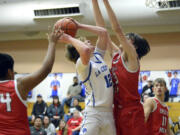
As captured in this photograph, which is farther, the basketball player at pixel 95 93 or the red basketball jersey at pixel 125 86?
the red basketball jersey at pixel 125 86

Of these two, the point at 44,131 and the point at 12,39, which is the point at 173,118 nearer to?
the point at 44,131

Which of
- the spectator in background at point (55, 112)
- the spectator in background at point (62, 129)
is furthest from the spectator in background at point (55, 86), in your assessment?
the spectator in background at point (62, 129)

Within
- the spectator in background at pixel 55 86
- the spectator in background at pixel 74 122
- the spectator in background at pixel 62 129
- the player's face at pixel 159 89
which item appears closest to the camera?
the player's face at pixel 159 89

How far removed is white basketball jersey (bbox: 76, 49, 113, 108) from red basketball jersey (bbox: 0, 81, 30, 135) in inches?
43.8

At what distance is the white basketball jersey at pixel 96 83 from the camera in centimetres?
368

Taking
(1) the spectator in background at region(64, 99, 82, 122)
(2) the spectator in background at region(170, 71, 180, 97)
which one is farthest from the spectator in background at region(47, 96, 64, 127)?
(2) the spectator in background at region(170, 71, 180, 97)

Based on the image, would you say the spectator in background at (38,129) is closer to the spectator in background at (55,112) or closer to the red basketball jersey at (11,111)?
the spectator in background at (55,112)

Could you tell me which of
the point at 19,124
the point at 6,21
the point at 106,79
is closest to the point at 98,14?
the point at 106,79

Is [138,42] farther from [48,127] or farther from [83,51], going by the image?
[48,127]

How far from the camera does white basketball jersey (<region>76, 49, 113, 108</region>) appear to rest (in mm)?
3684

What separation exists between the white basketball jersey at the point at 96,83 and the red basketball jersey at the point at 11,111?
3.65 ft

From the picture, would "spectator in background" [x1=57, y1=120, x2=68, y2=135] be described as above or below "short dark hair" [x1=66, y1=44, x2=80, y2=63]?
below

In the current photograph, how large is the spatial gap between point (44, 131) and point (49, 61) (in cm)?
778

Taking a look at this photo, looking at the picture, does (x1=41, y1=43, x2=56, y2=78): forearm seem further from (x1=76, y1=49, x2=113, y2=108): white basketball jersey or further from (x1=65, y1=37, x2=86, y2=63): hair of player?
(x1=65, y1=37, x2=86, y2=63): hair of player
